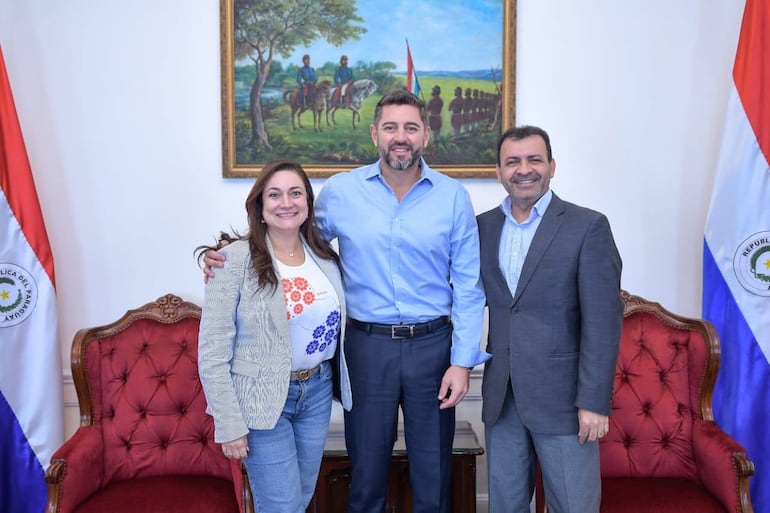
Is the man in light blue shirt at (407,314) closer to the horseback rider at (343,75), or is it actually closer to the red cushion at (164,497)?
the red cushion at (164,497)

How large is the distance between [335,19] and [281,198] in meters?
1.29

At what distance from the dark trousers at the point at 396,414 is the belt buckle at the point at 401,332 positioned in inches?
0.6

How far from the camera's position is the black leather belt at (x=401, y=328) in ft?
6.57

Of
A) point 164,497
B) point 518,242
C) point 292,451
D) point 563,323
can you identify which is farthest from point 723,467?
point 164,497

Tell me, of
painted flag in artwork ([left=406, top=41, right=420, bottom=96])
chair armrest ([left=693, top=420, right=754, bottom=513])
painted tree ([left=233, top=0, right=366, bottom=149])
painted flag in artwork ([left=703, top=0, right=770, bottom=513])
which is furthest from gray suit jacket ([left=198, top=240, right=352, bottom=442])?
painted flag in artwork ([left=703, top=0, right=770, bottom=513])

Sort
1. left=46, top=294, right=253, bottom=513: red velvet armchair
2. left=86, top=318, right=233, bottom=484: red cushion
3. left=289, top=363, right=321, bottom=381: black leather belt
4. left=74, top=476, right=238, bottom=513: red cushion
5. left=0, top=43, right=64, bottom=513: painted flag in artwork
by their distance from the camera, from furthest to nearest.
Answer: left=0, top=43, right=64, bottom=513: painted flag in artwork < left=86, top=318, right=233, bottom=484: red cushion < left=46, top=294, right=253, bottom=513: red velvet armchair < left=74, top=476, right=238, bottom=513: red cushion < left=289, top=363, right=321, bottom=381: black leather belt

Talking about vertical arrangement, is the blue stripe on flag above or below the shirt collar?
below

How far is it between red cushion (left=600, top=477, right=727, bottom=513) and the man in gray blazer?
231mm

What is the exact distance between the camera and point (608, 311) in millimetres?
1771

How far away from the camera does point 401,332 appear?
2.00 meters

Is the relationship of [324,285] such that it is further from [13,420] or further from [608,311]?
[13,420]

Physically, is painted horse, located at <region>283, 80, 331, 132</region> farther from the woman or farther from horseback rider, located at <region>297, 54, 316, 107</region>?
the woman

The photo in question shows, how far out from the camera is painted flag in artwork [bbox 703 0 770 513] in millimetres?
2447

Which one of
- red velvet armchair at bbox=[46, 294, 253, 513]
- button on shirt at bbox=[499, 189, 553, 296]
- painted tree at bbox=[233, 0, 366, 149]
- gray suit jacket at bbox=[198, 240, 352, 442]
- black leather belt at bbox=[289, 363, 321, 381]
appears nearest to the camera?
gray suit jacket at bbox=[198, 240, 352, 442]
